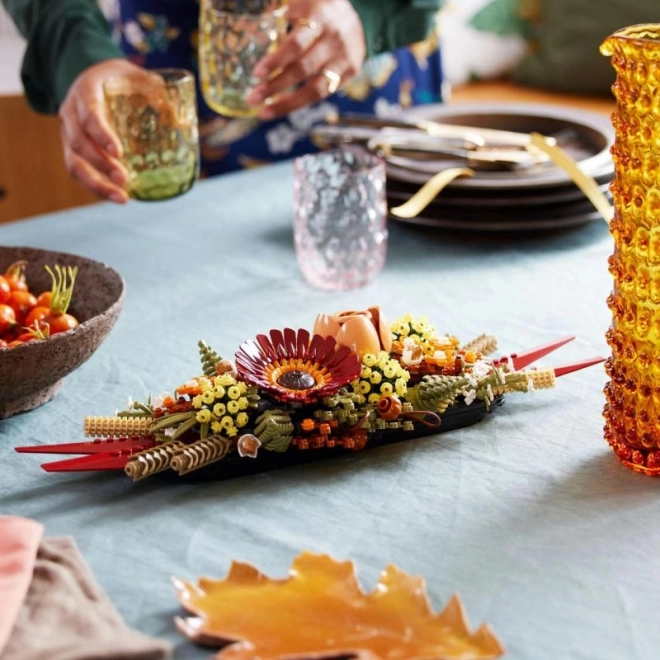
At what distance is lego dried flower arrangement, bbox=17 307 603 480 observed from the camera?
0.73 meters

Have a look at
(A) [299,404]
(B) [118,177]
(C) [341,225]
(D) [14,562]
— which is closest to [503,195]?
(C) [341,225]

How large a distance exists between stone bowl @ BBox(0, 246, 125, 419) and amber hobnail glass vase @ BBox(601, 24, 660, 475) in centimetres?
39

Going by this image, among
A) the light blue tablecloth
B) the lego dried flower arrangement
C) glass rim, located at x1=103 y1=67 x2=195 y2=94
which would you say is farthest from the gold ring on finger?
the lego dried flower arrangement

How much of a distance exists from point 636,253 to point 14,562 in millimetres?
432

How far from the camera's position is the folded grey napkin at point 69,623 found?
53 cm

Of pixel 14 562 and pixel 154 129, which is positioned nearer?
pixel 14 562

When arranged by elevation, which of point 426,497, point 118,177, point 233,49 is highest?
point 233,49

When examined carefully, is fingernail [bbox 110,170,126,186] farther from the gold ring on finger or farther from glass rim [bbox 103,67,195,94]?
the gold ring on finger

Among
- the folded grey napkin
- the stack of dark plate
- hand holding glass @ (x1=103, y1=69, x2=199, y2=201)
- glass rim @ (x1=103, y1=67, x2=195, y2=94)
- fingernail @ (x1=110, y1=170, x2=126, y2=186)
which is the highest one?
glass rim @ (x1=103, y1=67, x2=195, y2=94)

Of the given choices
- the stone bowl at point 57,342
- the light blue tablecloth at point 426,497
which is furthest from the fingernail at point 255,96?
the stone bowl at point 57,342

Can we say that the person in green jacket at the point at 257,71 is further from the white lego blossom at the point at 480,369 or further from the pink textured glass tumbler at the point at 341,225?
the white lego blossom at the point at 480,369

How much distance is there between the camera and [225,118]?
1855 millimetres

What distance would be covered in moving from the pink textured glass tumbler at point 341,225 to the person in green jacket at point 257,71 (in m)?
0.21

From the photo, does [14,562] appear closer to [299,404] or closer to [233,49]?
[299,404]
